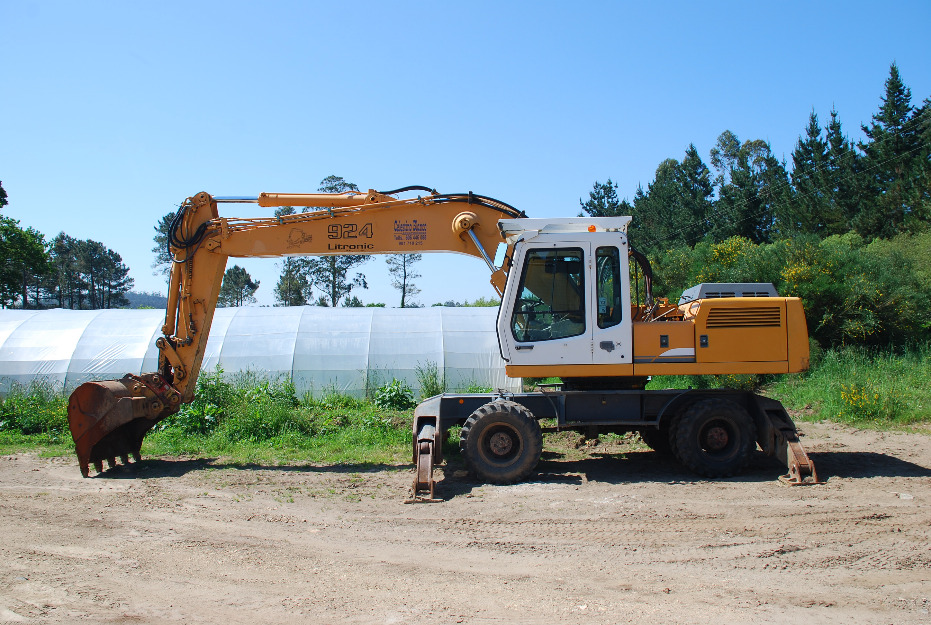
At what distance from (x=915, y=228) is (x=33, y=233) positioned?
4387 centimetres

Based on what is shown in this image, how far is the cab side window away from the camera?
330 inches

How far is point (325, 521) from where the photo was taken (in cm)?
694

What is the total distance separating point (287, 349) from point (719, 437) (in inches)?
421

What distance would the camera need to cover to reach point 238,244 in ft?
31.1

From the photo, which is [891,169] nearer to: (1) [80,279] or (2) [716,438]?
(2) [716,438]

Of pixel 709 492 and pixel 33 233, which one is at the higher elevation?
pixel 33 233

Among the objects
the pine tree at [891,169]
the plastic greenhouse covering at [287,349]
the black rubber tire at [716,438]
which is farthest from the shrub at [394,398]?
the pine tree at [891,169]

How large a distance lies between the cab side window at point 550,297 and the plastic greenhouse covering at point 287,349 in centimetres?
674

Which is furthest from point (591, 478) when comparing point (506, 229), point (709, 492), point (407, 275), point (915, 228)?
point (407, 275)

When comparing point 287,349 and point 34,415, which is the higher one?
point 287,349

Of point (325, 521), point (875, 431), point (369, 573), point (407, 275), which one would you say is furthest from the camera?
point (407, 275)

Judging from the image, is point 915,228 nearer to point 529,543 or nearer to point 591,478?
point 591,478

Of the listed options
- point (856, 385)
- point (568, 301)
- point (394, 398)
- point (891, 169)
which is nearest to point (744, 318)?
point (568, 301)

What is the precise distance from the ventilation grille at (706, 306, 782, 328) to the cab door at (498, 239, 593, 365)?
5.50 feet
